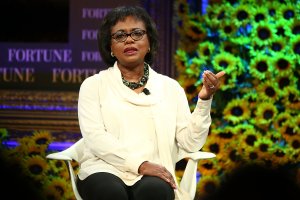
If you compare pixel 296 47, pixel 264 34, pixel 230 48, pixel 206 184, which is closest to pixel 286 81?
pixel 296 47

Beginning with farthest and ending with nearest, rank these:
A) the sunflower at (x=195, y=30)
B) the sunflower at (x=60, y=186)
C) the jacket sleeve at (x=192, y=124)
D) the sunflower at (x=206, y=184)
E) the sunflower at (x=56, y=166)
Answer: the sunflower at (x=195, y=30) → the sunflower at (x=206, y=184) → the sunflower at (x=56, y=166) → the sunflower at (x=60, y=186) → the jacket sleeve at (x=192, y=124)

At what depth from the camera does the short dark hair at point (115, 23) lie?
9.50 feet

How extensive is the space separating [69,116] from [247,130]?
1.54 meters

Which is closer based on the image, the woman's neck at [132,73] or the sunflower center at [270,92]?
the woman's neck at [132,73]

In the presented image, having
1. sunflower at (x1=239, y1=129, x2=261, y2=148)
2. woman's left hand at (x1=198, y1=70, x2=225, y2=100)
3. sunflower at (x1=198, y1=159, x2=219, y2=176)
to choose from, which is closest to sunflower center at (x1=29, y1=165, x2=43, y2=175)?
sunflower at (x1=198, y1=159, x2=219, y2=176)

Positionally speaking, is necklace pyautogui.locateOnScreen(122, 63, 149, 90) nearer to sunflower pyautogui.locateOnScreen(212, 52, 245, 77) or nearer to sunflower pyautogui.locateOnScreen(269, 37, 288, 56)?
sunflower pyautogui.locateOnScreen(212, 52, 245, 77)

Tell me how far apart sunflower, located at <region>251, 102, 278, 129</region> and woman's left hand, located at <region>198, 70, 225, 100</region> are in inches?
67.9

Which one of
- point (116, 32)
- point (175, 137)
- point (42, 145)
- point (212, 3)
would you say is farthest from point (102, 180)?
point (212, 3)

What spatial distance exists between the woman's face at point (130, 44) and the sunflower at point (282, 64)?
5.61 feet

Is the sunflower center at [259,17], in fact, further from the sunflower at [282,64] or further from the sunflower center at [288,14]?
the sunflower at [282,64]

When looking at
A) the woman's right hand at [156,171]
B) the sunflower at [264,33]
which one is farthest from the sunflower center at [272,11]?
the woman's right hand at [156,171]

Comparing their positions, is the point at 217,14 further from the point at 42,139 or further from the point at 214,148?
the point at 42,139

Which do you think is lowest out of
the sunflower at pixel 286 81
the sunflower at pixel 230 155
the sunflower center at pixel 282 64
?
the sunflower at pixel 230 155

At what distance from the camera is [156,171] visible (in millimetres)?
2621
